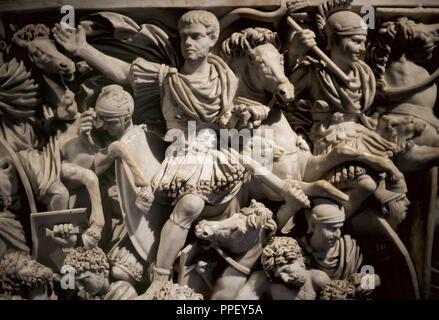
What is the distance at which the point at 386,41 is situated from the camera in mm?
5426

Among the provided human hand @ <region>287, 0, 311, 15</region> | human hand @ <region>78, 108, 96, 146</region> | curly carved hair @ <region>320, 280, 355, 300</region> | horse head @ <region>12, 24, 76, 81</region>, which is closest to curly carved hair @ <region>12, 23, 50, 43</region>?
horse head @ <region>12, 24, 76, 81</region>

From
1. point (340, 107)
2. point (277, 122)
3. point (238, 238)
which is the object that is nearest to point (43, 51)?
point (277, 122)

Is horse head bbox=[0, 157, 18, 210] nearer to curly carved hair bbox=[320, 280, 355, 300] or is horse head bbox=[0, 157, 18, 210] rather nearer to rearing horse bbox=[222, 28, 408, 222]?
rearing horse bbox=[222, 28, 408, 222]

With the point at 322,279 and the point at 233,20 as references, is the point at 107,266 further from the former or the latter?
the point at 233,20

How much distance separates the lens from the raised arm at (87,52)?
5277mm

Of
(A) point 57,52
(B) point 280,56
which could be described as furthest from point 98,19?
(B) point 280,56

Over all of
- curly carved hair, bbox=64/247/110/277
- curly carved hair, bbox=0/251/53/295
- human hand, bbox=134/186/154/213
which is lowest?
curly carved hair, bbox=0/251/53/295

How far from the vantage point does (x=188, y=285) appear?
17.3 ft

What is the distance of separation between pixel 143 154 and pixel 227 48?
0.84 m

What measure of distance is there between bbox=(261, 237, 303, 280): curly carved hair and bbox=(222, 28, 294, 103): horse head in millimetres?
860

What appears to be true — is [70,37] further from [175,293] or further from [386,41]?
A: [386,41]

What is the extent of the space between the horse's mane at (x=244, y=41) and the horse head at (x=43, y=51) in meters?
0.95

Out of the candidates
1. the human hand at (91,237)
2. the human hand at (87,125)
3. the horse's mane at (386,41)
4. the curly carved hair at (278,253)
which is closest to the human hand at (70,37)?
the human hand at (87,125)

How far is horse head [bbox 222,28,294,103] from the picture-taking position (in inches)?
206
